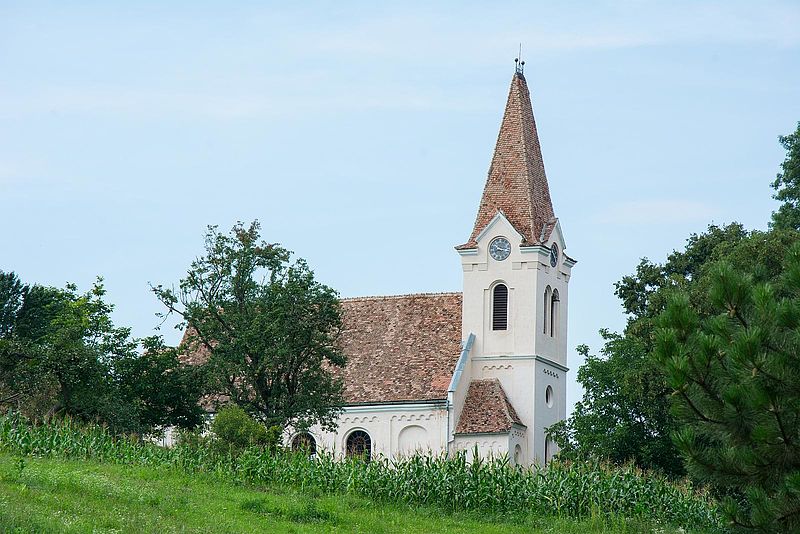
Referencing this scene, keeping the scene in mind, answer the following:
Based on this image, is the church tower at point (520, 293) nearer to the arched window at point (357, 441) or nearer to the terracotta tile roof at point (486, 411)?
the terracotta tile roof at point (486, 411)

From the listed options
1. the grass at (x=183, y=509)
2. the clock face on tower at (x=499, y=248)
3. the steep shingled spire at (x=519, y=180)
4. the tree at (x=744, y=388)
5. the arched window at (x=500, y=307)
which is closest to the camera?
the tree at (x=744, y=388)

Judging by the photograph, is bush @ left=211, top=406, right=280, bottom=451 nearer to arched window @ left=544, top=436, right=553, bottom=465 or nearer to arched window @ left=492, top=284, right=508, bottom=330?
arched window @ left=544, top=436, right=553, bottom=465

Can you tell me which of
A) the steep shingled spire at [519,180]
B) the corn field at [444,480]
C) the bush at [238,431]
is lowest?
the corn field at [444,480]

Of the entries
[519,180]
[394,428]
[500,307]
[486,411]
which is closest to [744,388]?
[486,411]

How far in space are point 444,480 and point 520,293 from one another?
26.1 metres

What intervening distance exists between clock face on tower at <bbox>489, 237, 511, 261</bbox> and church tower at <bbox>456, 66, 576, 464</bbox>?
0.04 meters

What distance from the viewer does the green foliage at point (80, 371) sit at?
50.5m

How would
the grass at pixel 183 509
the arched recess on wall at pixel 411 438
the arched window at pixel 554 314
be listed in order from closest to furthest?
the grass at pixel 183 509 < the arched recess on wall at pixel 411 438 < the arched window at pixel 554 314

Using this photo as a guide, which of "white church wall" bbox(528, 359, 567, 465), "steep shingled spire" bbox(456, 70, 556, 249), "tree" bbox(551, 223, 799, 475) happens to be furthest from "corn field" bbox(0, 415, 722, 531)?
"steep shingled spire" bbox(456, 70, 556, 249)

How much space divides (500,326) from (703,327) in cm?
3774

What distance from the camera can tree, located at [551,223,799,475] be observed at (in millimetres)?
51062

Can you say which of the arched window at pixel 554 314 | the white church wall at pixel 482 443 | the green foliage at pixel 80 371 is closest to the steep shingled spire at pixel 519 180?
the arched window at pixel 554 314

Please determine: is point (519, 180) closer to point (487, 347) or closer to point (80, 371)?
point (487, 347)

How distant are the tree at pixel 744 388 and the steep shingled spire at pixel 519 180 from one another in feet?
127
